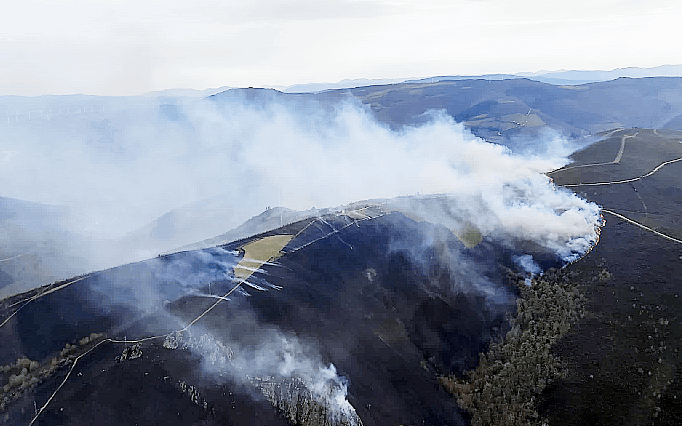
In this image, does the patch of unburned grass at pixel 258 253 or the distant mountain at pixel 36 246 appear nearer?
the patch of unburned grass at pixel 258 253

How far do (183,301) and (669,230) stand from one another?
6657 cm

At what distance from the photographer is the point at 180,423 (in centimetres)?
3872

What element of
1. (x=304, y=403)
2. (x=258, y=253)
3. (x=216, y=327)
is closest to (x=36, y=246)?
(x=258, y=253)

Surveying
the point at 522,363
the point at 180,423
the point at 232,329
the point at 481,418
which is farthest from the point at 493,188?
the point at 180,423

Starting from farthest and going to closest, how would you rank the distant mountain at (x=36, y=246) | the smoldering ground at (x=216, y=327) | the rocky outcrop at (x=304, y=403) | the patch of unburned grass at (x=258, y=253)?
the distant mountain at (x=36, y=246) → the patch of unburned grass at (x=258, y=253) → the smoldering ground at (x=216, y=327) → the rocky outcrop at (x=304, y=403)

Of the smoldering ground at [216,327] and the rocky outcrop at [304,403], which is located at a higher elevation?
the smoldering ground at [216,327]

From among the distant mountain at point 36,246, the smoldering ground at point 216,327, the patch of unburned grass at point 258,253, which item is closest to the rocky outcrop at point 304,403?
the smoldering ground at point 216,327

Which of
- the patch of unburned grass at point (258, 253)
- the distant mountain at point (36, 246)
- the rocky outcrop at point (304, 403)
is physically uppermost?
the patch of unburned grass at point (258, 253)

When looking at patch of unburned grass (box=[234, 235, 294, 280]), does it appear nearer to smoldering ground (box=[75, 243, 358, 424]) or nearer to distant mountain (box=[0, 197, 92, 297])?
smoldering ground (box=[75, 243, 358, 424])

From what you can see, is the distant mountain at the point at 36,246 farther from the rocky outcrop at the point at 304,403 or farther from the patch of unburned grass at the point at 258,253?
the rocky outcrop at the point at 304,403

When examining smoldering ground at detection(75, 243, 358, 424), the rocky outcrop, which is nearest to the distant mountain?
smoldering ground at detection(75, 243, 358, 424)

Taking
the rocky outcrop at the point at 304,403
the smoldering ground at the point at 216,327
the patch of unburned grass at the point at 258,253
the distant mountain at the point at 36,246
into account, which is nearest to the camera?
the rocky outcrop at the point at 304,403

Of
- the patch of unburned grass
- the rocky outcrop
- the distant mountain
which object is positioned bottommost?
the distant mountain

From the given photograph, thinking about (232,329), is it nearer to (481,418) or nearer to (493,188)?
(481,418)
